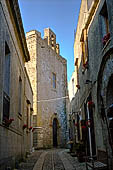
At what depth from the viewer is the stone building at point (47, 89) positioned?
2188cm

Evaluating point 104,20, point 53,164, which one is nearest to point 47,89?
point 53,164

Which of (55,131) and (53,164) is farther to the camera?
(55,131)

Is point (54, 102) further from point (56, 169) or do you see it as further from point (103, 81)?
point (103, 81)

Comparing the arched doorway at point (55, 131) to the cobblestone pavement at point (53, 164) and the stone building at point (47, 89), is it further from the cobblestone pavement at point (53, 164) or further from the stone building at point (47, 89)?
the cobblestone pavement at point (53, 164)

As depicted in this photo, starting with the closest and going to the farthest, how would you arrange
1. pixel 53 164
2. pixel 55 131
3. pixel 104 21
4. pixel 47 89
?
pixel 104 21 < pixel 53 164 < pixel 47 89 < pixel 55 131

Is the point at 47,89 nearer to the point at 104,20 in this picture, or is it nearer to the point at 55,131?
the point at 55,131

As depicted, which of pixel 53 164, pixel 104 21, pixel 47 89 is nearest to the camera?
pixel 104 21

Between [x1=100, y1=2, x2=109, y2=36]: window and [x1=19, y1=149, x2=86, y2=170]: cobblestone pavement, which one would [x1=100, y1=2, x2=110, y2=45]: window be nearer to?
[x1=100, y1=2, x2=109, y2=36]: window

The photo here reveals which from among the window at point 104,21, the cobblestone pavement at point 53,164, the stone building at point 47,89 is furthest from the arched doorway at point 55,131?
the window at point 104,21

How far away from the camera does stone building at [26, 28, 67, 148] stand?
2188cm

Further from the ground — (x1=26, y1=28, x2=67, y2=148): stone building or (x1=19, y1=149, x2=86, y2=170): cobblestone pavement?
(x1=26, y1=28, x2=67, y2=148): stone building

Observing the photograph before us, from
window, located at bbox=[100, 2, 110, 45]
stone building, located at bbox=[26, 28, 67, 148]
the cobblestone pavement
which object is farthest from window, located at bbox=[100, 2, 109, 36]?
stone building, located at bbox=[26, 28, 67, 148]

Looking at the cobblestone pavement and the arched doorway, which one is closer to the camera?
the cobblestone pavement

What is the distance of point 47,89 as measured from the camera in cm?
2412
